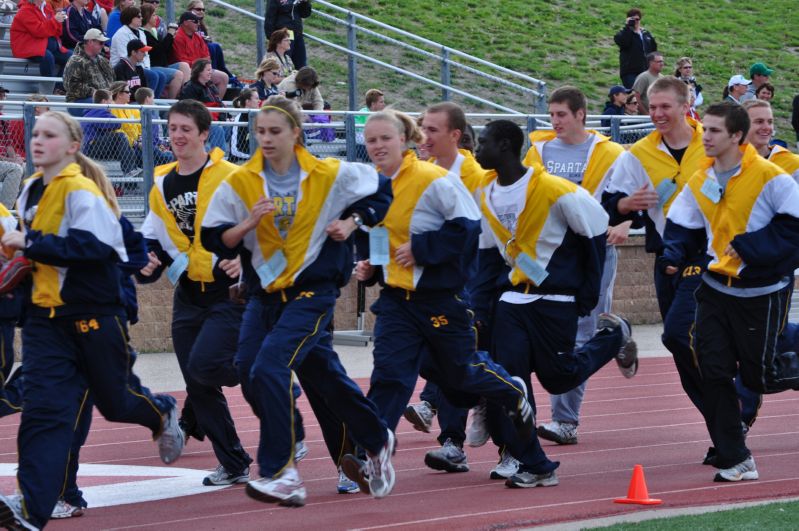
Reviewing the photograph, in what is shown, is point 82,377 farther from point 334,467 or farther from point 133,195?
point 133,195

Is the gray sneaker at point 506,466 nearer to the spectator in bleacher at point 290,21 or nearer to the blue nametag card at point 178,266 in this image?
the blue nametag card at point 178,266

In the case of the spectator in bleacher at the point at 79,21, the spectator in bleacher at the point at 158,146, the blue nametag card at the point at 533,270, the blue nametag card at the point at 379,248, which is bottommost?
the spectator in bleacher at the point at 158,146

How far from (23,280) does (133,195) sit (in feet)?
23.0

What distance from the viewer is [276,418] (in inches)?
265

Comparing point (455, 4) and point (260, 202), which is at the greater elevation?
point (260, 202)

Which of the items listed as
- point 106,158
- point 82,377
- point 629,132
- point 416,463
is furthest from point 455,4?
point 82,377

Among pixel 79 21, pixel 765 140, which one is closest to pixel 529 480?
pixel 765 140

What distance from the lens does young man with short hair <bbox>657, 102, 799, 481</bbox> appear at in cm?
771

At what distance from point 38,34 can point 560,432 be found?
10.0 metres

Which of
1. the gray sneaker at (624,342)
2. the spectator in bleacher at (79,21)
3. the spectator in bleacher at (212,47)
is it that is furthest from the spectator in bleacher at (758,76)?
the gray sneaker at (624,342)

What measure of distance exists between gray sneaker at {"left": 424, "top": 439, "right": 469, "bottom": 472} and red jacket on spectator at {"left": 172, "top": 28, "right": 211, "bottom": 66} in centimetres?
1052

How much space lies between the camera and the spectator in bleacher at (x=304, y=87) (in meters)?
16.5

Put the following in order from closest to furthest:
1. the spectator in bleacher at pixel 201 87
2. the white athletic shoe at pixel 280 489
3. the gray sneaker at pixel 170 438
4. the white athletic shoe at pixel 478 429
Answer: the white athletic shoe at pixel 280 489 → the gray sneaker at pixel 170 438 → the white athletic shoe at pixel 478 429 → the spectator in bleacher at pixel 201 87

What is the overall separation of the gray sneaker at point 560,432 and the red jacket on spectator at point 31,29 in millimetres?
9917
